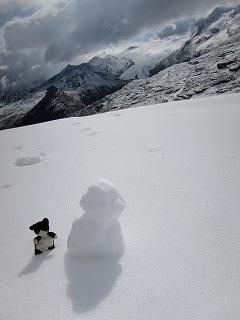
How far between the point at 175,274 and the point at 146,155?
4.13 meters

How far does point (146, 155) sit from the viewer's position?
6.69m

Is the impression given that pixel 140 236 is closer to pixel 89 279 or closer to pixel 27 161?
pixel 89 279

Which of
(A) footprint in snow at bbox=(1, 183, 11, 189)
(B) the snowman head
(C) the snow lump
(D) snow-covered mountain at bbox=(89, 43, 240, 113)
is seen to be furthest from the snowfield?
(D) snow-covered mountain at bbox=(89, 43, 240, 113)

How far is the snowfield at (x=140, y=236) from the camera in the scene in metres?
2.53

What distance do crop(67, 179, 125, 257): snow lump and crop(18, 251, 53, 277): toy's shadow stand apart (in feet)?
1.21

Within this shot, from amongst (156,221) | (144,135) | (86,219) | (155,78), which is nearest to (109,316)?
(86,219)

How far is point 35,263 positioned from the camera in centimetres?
324

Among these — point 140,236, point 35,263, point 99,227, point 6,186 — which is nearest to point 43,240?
point 35,263

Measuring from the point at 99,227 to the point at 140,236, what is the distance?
561 mm

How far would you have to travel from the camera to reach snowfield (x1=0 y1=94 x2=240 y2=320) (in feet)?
8.31

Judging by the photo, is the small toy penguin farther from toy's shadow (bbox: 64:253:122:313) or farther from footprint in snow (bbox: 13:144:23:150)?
footprint in snow (bbox: 13:144:23:150)

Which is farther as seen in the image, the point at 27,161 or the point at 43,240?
the point at 27,161

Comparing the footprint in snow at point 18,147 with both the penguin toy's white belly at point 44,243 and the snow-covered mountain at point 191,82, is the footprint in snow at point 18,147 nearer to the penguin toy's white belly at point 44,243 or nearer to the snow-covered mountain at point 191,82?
the penguin toy's white belly at point 44,243

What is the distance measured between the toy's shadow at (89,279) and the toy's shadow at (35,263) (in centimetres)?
28
